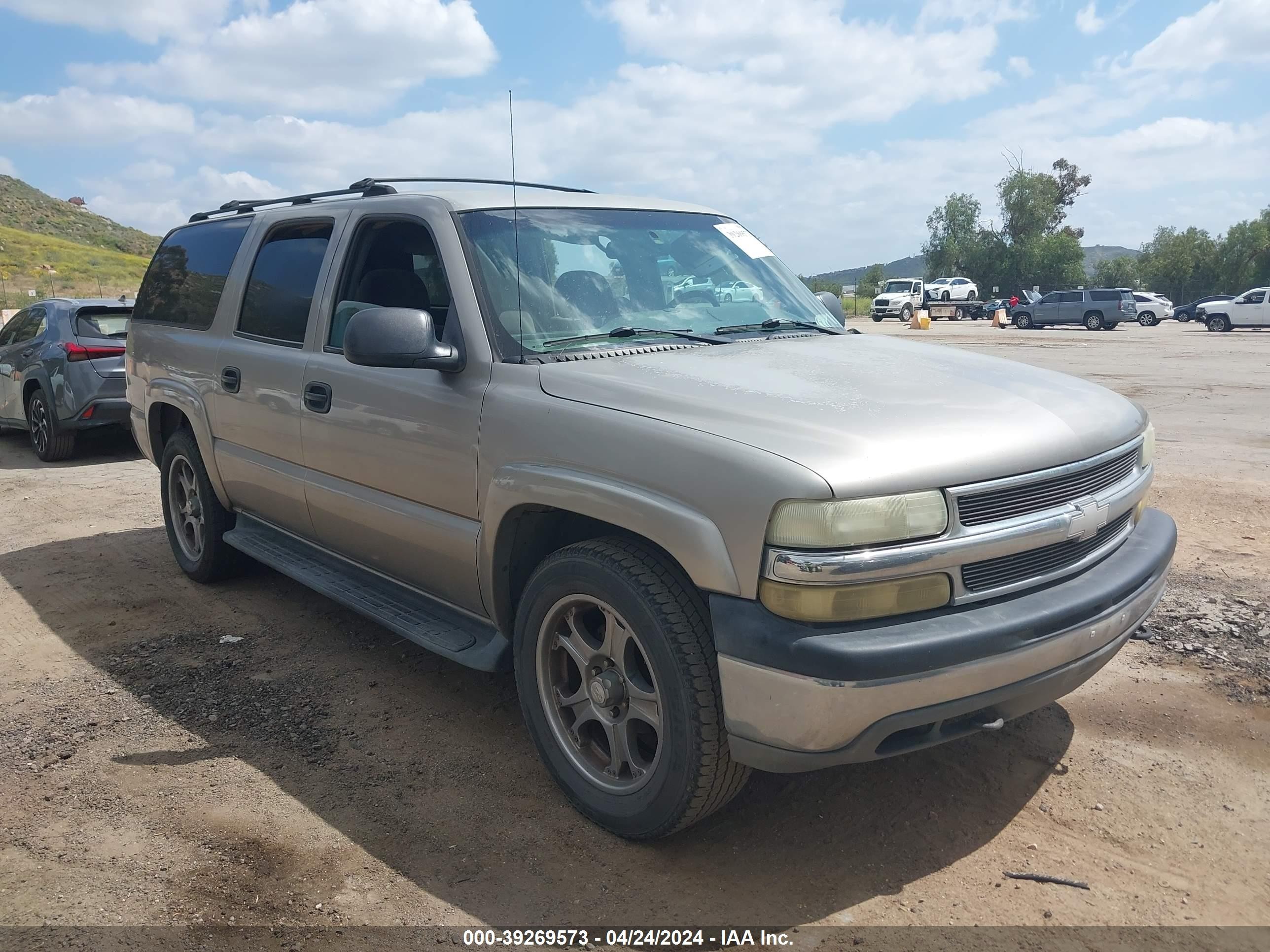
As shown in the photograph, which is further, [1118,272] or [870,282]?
[870,282]

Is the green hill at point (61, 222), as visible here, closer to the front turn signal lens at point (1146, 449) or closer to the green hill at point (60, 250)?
the green hill at point (60, 250)

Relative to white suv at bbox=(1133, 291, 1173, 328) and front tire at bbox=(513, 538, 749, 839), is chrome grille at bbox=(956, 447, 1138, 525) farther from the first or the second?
white suv at bbox=(1133, 291, 1173, 328)

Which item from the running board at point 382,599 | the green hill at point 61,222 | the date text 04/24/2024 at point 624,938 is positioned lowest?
the date text 04/24/2024 at point 624,938

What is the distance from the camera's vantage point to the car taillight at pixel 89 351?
9625mm

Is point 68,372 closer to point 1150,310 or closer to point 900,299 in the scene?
point 1150,310

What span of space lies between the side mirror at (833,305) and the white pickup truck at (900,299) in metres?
47.1

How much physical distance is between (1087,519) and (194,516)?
15.1ft

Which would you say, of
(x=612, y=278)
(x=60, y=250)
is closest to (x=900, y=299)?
(x=612, y=278)

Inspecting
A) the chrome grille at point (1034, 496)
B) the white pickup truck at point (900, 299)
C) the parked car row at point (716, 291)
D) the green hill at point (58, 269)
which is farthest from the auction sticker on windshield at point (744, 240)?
the white pickup truck at point (900, 299)

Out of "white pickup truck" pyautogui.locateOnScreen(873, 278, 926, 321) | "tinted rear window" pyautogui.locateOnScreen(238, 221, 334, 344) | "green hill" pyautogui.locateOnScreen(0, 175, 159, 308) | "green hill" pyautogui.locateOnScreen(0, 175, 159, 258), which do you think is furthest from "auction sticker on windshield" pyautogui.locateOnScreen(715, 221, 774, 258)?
"green hill" pyautogui.locateOnScreen(0, 175, 159, 258)

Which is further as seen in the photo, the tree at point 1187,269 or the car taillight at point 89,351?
the tree at point 1187,269

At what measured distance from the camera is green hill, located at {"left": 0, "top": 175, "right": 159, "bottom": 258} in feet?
299

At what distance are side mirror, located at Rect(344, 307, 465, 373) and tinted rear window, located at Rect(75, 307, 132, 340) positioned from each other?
774 centimetres

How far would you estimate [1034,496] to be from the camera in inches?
107
